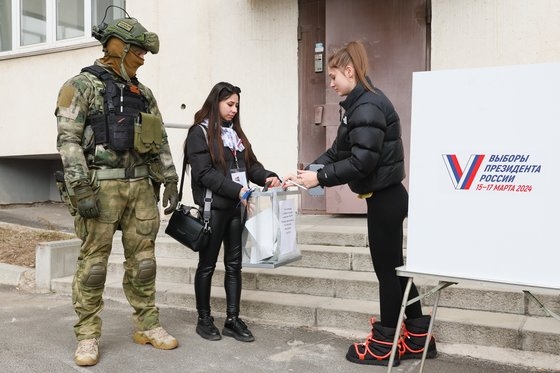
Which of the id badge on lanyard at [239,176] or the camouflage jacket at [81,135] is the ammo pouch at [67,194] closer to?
the camouflage jacket at [81,135]

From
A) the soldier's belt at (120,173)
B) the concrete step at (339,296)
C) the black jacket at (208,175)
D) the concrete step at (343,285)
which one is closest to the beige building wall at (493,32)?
the concrete step at (339,296)

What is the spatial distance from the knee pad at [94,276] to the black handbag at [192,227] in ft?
1.92

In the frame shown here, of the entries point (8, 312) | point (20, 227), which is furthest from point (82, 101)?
point (20, 227)

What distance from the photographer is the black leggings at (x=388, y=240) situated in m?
3.65

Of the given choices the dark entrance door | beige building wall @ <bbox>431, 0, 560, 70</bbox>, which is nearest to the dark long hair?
the dark entrance door

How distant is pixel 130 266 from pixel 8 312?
6.12 ft

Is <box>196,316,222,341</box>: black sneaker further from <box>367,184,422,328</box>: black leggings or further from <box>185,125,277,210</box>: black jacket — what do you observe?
<box>367,184,422,328</box>: black leggings

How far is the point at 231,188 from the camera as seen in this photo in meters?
4.14

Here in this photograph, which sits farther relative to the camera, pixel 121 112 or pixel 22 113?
pixel 22 113

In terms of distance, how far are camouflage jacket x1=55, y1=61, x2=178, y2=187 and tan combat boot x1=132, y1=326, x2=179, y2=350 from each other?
1.22 metres

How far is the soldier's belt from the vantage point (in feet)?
12.9

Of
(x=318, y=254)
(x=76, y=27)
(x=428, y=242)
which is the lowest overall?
(x=318, y=254)

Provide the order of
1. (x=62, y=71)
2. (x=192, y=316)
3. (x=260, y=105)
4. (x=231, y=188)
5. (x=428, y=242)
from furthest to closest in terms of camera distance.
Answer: (x=62, y=71), (x=260, y=105), (x=192, y=316), (x=231, y=188), (x=428, y=242)

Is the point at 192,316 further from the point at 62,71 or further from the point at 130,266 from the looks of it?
the point at 62,71
